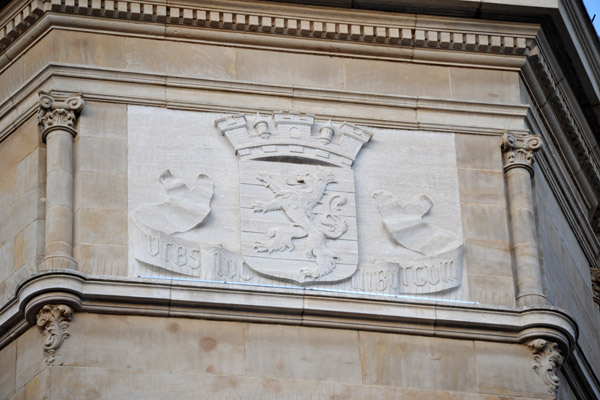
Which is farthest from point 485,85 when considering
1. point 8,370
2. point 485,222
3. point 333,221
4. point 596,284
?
point 8,370

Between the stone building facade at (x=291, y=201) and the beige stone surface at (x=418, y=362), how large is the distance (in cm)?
3

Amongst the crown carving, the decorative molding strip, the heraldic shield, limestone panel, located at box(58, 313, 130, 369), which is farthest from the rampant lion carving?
the decorative molding strip

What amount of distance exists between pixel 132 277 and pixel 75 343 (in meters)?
1.01

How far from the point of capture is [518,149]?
27.6m

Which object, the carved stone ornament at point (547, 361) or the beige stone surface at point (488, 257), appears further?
the beige stone surface at point (488, 257)

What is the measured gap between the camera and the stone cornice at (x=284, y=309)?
25.2 m

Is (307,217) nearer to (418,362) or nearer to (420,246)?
(420,246)

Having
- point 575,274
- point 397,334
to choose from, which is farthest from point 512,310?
point 575,274

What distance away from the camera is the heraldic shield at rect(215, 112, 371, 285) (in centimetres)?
2617

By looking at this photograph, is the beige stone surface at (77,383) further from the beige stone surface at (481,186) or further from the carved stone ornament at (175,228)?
the beige stone surface at (481,186)

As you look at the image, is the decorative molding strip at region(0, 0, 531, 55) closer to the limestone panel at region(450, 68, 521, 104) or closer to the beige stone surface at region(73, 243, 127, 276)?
the limestone panel at region(450, 68, 521, 104)

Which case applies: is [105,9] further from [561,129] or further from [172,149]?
[561,129]

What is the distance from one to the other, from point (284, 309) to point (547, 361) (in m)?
2.88

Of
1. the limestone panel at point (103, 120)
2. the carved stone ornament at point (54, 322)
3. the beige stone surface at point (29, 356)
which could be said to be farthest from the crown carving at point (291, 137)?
the beige stone surface at point (29, 356)
